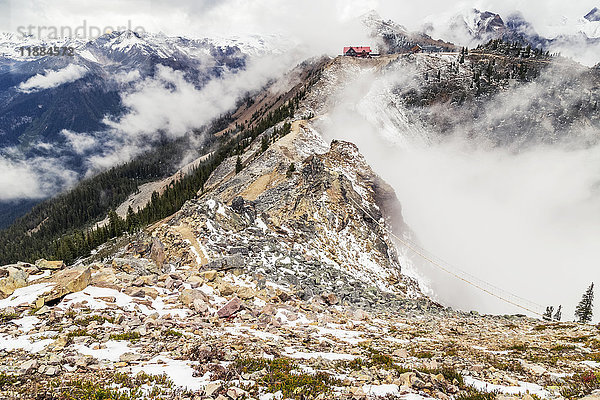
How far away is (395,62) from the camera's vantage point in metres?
156

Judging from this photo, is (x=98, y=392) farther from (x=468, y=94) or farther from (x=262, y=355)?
(x=468, y=94)

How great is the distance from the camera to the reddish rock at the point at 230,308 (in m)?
18.1

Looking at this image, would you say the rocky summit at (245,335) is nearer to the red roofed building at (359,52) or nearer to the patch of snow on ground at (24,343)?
the patch of snow on ground at (24,343)

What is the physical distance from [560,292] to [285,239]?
123 metres

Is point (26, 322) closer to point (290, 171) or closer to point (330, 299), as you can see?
point (330, 299)

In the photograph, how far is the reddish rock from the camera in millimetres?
18078

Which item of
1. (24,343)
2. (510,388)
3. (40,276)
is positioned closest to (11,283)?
(40,276)

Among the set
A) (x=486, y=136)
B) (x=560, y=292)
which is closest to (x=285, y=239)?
(x=560, y=292)

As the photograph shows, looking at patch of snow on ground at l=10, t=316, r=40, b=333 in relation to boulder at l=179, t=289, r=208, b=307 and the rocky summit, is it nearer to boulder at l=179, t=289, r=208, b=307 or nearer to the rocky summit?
the rocky summit

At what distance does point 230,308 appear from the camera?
18469mm

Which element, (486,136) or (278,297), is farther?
(486,136)

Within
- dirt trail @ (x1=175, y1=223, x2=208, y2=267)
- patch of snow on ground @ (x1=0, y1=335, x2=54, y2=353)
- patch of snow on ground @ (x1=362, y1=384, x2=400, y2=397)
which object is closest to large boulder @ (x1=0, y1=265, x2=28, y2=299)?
patch of snow on ground @ (x1=0, y1=335, x2=54, y2=353)

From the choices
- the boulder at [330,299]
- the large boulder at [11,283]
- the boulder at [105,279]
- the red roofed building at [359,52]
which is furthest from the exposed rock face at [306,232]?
the red roofed building at [359,52]

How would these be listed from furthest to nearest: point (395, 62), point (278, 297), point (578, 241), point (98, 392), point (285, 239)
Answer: point (395, 62), point (578, 241), point (285, 239), point (278, 297), point (98, 392)
